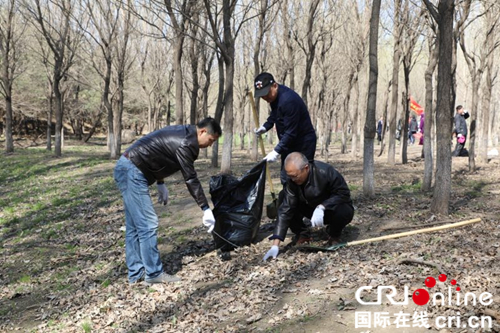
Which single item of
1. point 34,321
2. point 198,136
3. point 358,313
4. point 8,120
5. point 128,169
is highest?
point 8,120

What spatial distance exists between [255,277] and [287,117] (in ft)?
6.19

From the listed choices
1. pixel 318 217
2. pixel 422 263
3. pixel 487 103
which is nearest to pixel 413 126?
pixel 487 103

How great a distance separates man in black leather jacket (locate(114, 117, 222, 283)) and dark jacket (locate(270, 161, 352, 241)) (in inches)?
31.6

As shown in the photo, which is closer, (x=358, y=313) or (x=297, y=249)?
(x=358, y=313)

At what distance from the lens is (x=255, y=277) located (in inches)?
161

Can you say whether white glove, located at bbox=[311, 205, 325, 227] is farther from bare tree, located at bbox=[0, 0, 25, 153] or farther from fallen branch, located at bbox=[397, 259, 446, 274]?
bare tree, located at bbox=[0, 0, 25, 153]

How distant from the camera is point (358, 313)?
10.1 ft

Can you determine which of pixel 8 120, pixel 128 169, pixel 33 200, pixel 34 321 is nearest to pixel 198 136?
pixel 128 169

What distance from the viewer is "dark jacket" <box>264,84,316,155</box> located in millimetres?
4906

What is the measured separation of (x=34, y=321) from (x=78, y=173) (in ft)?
34.0

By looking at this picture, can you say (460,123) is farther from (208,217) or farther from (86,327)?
(86,327)

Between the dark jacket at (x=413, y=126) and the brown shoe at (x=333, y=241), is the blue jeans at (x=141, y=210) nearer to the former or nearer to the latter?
the brown shoe at (x=333, y=241)

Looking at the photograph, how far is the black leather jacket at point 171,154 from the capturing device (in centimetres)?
399

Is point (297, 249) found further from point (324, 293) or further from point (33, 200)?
point (33, 200)
